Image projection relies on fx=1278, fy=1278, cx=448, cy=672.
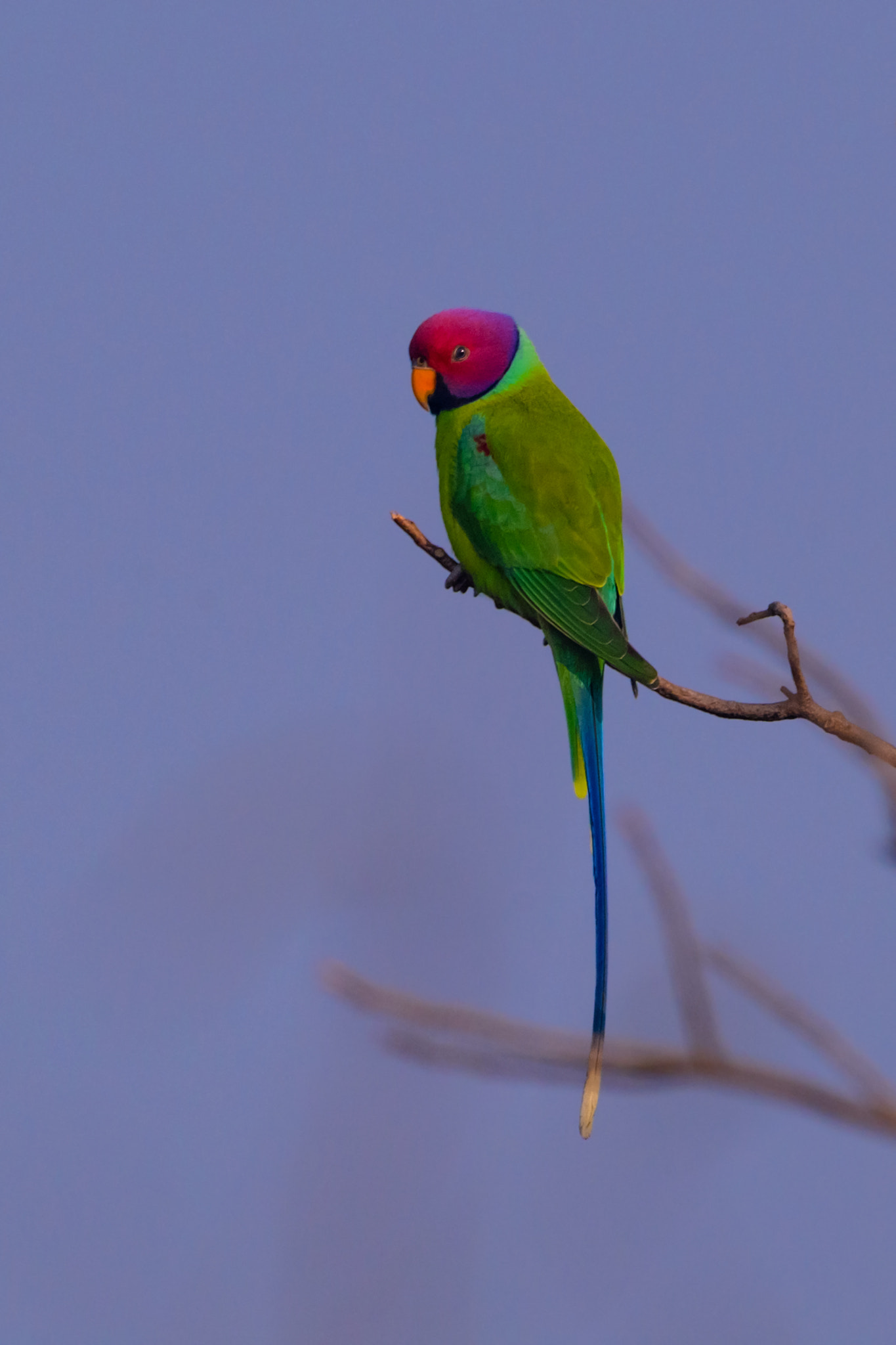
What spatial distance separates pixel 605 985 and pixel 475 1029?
0.84 metres

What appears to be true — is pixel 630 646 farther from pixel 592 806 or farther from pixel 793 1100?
pixel 793 1100

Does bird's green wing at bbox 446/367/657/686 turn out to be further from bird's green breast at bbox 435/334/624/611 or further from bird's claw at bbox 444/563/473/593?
bird's claw at bbox 444/563/473/593

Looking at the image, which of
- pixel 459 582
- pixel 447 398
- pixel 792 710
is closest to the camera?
pixel 792 710

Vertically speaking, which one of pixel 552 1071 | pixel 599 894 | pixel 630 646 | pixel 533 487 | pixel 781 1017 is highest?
pixel 533 487

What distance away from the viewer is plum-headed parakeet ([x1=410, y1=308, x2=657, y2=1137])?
3119 mm

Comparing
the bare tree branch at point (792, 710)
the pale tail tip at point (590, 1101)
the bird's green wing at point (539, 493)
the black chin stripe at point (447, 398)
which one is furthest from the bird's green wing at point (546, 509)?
the pale tail tip at point (590, 1101)

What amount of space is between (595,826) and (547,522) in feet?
2.83

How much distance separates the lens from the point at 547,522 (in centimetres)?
335

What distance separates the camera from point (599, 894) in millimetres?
2828

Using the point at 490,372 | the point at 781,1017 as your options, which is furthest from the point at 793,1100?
the point at 490,372

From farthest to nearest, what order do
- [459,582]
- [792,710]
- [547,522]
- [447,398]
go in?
[447,398] < [459,582] < [547,522] < [792,710]

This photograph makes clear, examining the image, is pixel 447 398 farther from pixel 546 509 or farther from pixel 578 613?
pixel 578 613

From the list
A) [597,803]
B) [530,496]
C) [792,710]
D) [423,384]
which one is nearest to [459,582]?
[530,496]

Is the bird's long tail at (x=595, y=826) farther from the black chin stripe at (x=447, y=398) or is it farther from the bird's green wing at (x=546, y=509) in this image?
the black chin stripe at (x=447, y=398)
